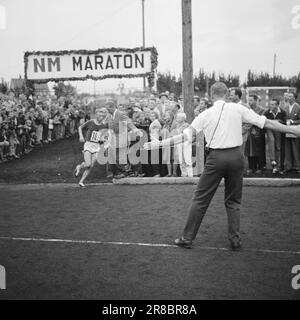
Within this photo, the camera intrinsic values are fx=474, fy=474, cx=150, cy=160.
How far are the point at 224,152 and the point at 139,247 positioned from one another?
1.70m

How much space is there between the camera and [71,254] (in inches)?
241

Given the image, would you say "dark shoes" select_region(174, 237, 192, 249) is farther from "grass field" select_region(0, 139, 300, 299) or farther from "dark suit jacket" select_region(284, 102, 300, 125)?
"dark suit jacket" select_region(284, 102, 300, 125)

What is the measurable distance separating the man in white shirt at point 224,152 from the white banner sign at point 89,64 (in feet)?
28.1

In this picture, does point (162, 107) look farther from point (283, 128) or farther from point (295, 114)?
point (283, 128)

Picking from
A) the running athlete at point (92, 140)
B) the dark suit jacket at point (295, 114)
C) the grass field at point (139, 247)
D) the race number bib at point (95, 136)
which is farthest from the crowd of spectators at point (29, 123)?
the dark suit jacket at point (295, 114)

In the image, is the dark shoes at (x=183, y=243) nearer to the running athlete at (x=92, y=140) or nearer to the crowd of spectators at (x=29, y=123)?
the running athlete at (x=92, y=140)

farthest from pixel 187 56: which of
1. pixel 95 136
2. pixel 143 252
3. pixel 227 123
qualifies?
pixel 143 252

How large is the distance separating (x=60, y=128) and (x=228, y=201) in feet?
66.6

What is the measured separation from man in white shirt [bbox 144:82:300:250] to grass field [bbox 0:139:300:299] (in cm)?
37

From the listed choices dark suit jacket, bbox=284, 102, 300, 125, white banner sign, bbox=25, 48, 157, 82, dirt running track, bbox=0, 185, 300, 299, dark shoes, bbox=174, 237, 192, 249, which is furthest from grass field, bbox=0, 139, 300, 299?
white banner sign, bbox=25, 48, 157, 82

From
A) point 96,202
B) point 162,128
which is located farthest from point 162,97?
point 96,202

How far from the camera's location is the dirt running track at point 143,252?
4941mm

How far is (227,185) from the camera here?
20.9 ft
